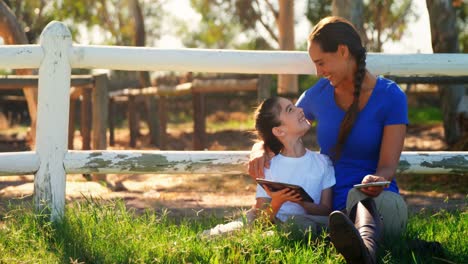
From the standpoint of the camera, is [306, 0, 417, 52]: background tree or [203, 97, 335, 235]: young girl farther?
[306, 0, 417, 52]: background tree

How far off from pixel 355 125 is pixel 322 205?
1.46 ft

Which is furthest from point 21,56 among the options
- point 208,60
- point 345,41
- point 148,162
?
point 345,41

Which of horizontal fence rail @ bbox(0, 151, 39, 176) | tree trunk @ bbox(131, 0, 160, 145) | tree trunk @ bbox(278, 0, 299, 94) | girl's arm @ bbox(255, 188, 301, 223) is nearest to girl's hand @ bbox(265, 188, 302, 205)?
girl's arm @ bbox(255, 188, 301, 223)

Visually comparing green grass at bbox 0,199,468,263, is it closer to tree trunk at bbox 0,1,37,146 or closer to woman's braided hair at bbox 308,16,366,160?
woman's braided hair at bbox 308,16,366,160

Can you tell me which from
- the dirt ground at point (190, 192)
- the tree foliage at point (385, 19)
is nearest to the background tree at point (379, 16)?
the tree foliage at point (385, 19)

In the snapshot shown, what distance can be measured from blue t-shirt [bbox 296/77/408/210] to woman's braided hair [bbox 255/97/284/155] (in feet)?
0.79

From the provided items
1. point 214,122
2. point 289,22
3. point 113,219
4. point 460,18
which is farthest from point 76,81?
point 460,18

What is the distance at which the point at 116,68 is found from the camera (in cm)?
462

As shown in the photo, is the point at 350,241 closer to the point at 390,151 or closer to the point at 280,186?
the point at 280,186

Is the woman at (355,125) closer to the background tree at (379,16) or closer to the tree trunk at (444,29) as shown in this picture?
the tree trunk at (444,29)

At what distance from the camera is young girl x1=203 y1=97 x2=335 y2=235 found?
411cm

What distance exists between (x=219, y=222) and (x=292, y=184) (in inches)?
29.5

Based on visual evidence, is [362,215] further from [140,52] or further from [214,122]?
[214,122]

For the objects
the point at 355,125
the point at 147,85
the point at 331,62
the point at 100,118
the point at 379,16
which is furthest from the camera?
the point at 379,16
